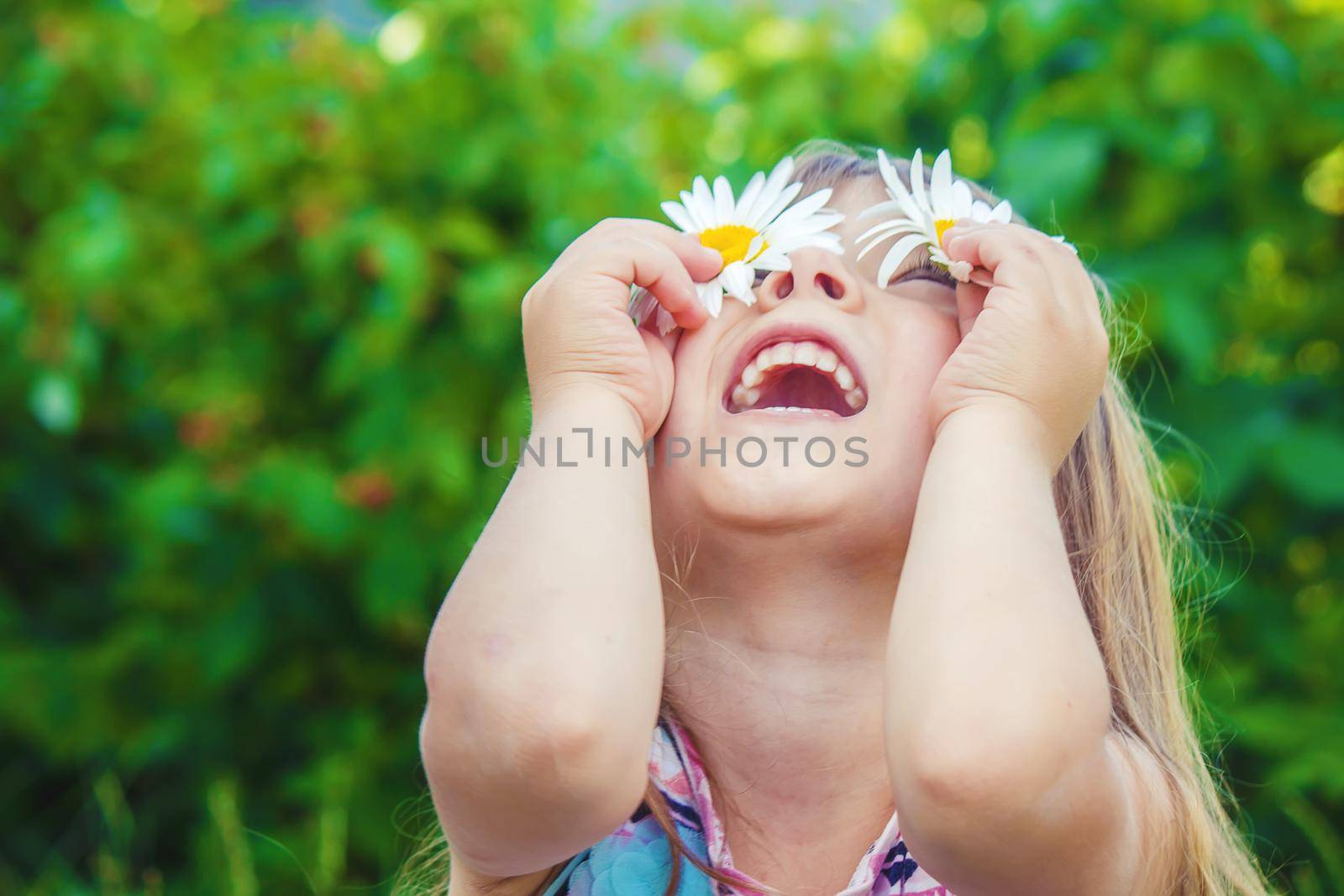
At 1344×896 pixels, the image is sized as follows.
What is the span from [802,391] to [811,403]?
0.6 inches

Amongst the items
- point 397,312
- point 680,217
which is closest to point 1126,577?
point 680,217

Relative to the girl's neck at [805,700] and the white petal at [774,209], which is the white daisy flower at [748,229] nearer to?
the white petal at [774,209]

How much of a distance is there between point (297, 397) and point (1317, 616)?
1.98 m

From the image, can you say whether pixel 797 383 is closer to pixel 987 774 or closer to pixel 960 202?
pixel 960 202

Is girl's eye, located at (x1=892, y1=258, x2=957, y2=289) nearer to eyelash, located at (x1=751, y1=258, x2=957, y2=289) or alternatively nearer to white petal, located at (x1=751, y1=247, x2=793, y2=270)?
eyelash, located at (x1=751, y1=258, x2=957, y2=289)

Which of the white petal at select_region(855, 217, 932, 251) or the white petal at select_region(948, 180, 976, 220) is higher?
the white petal at select_region(948, 180, 976, 220)

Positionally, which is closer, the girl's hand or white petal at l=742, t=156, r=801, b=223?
the girl's hand

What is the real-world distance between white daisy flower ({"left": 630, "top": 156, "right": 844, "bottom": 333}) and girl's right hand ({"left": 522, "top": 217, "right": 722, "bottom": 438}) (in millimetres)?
23

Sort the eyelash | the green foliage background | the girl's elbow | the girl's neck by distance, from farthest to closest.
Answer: the green foliage background
the eyelash
the girl's neck
the girl's elbow

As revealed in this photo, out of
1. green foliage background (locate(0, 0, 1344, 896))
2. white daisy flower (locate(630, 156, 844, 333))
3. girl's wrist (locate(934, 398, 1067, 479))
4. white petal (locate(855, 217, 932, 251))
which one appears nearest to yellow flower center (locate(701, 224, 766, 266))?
white daisy flower (locate(630, 156, 844, 333))

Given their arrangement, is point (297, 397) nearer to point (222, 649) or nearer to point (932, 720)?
point (222, 649)

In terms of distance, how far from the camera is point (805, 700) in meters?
1.21

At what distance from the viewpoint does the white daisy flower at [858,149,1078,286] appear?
1.25 m

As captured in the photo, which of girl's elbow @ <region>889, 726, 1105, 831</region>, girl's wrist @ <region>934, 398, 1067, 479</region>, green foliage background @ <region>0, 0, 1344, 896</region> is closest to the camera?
girl's elbow @ <region>889, 726, 1105, 831</region>
